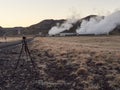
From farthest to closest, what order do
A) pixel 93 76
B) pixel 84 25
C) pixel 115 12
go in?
pixel 84 25 → pixel 115 12 → pixel 93 76

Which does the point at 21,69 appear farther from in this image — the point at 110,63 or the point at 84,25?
the point at 84,25

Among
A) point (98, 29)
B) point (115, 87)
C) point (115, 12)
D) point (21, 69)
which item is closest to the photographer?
point (115, 87)

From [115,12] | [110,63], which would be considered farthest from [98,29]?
[110,63]

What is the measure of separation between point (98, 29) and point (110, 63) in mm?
132202

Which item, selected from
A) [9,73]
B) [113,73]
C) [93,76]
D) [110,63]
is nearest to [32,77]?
[9,73]

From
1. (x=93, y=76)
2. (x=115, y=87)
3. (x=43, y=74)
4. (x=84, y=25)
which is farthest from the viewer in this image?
(x=84, y=25)

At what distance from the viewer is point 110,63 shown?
99.3 ft

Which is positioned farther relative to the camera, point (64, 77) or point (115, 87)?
point (64, 77)

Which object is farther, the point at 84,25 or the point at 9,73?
the point at 84,25

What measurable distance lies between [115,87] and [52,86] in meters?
4.11

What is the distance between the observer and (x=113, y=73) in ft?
82.5

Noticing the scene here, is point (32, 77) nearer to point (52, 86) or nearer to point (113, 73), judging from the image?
point (52, 86)

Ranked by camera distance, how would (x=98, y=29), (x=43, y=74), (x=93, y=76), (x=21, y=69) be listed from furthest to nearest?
1. (x=98, y=29)
2. (x=21, y=69)
3. (x=43, y=74)
4. (x=93, y=76)

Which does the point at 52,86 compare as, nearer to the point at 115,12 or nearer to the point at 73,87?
the point at 73,87
